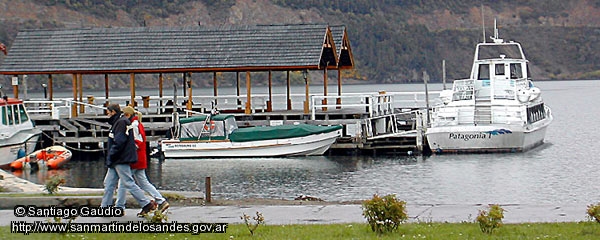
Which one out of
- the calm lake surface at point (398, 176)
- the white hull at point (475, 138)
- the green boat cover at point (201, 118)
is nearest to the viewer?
the calm lake surface at point (398, 176)

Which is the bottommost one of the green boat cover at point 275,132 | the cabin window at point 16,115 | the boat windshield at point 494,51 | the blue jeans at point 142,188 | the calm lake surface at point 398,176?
the calm lake surface at point 398,176

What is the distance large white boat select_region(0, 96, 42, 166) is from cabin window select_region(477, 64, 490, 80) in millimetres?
19231

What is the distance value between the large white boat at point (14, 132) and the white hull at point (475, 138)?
635 inches

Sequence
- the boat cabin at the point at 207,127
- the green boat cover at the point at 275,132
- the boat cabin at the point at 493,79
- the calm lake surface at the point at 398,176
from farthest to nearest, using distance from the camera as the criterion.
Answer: the boat cabin at the point at 493,79 → the boat cabin at the point at 207,127 → the green boat cover at the point at 275,132 → the calm lake surface at the point at 398,176

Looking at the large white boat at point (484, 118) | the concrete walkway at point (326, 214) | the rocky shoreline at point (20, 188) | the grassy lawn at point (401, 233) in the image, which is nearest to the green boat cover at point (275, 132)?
the large white boat at point (484, 118)

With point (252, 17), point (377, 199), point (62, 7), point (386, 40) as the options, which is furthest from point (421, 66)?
point (377, 199)

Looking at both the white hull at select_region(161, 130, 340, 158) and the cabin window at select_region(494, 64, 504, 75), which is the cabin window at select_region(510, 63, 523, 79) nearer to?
the cabin window at select_region(494, 64, 504, 75)

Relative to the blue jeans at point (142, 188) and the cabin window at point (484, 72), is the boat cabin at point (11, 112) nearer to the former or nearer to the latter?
the cabin window at point (484, 72)

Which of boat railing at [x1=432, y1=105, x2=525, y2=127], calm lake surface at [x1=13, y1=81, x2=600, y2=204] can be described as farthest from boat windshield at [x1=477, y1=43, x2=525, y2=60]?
boat railing at [x1=432, y1=105, x2=525, y2=127]

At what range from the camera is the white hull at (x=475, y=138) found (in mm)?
43188

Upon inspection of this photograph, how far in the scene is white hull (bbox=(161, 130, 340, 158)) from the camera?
43531 mm

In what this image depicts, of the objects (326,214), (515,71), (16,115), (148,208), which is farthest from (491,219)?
(515,71)

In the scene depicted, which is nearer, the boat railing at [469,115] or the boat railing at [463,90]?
the boat railing at [469,115]

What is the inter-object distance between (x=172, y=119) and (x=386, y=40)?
150724 millimetres
